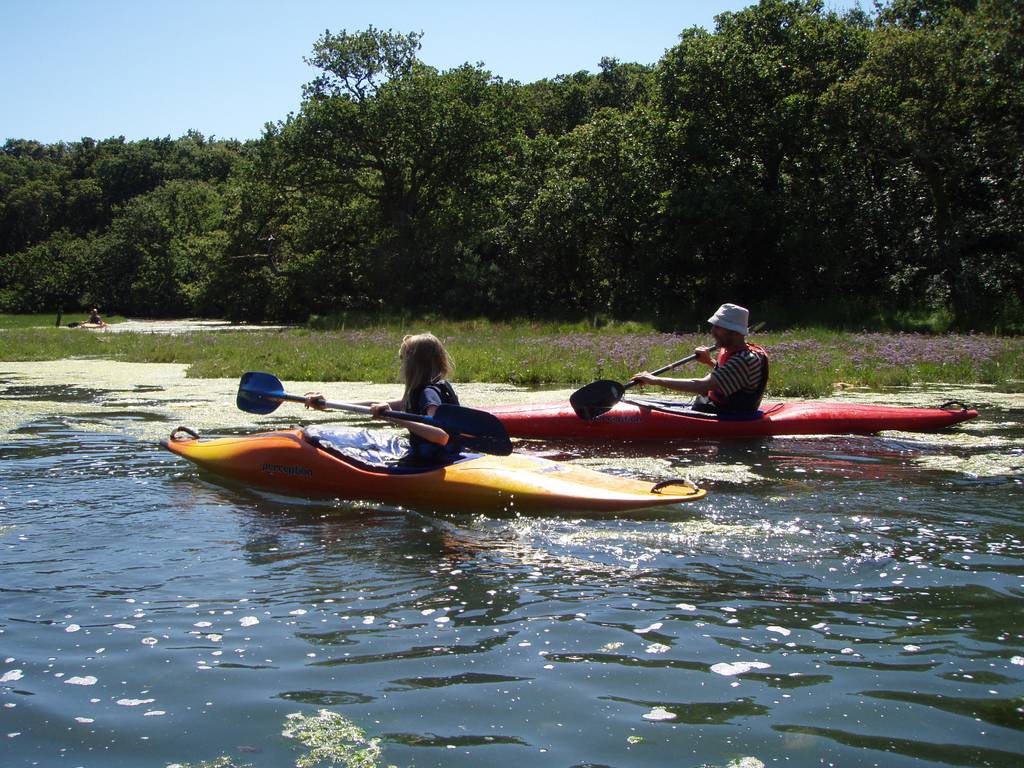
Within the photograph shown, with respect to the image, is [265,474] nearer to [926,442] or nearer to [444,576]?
[444,576]

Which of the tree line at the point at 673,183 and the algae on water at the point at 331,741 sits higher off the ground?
the tree line at the point at 673,183

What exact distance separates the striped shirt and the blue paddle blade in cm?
316

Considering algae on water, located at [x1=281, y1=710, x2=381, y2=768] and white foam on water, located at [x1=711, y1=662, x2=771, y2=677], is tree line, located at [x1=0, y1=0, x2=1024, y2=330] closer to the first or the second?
white foam on water, located at [x1=711, y1=662, x2=771, y2=677]

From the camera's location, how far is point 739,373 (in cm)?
721

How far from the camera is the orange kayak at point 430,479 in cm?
499

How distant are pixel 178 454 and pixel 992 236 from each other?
54.5 ft

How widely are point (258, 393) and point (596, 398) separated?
95.8 inches

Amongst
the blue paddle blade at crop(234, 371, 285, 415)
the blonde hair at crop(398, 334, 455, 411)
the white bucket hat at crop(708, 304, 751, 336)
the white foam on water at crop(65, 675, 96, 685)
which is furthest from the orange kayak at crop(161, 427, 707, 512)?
the white foam on water at crop(65, 675, 96, 685)

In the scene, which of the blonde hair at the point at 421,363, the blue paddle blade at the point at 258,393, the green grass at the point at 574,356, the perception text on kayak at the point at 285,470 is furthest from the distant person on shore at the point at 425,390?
the green grass at the point at 574,356

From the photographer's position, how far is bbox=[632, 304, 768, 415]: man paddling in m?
7.01

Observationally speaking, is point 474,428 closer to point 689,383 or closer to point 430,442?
point 430,442

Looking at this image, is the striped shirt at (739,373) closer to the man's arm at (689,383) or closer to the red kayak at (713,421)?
the man's arm at (689,383)

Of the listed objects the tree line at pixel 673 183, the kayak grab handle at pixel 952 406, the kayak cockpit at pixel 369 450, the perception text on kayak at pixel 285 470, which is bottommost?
the perception text on kayak at pixel 285 470

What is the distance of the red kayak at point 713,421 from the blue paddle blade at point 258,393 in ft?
5.88
